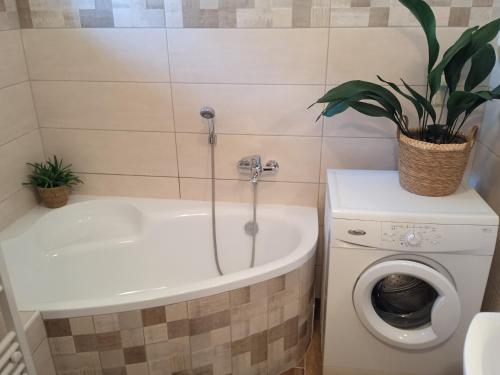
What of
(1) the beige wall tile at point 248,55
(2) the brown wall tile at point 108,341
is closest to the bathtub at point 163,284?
(2) the brown wall tile at point 108,341

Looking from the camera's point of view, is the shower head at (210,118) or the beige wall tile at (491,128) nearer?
the beige wall tile at (491,128)

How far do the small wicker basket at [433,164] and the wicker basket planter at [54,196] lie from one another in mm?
1610

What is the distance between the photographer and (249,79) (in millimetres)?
1911

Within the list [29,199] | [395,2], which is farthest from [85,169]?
[395,2]

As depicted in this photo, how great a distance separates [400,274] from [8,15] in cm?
202

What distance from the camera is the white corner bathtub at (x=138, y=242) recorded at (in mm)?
2008

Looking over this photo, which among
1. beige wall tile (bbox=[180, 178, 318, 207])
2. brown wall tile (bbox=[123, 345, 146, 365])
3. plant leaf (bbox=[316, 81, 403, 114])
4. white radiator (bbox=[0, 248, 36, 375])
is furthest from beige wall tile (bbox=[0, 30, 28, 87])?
plant leaf (bbox=[316, 81, 403, 114])

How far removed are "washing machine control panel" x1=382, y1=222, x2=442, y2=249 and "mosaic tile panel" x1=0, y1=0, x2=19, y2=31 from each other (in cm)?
182

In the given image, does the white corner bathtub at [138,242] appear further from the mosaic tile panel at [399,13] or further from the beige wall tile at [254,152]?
the mosaic tile panel at [399,13]

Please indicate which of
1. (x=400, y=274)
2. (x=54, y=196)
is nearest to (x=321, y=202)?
(x=400, y=274)

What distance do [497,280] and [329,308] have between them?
0.66 meters

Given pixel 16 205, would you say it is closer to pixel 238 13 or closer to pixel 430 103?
pixel 238 13

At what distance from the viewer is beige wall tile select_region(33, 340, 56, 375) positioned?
141 cm

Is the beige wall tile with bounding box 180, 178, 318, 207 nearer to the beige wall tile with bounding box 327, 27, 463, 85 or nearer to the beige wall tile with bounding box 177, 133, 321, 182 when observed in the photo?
the beige wall tile with bounding box 177, 133, 321, 182
